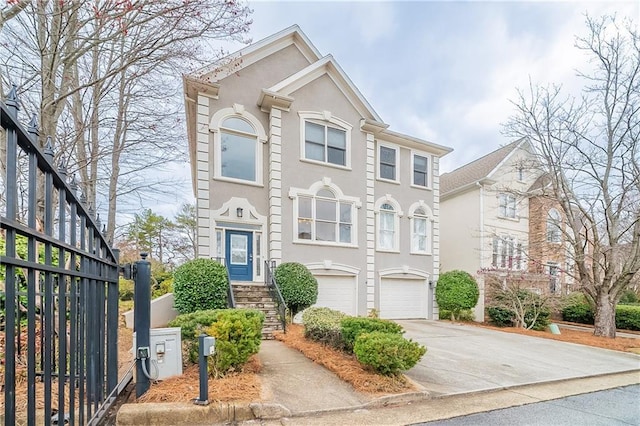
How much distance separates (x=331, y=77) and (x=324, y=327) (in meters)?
9.95

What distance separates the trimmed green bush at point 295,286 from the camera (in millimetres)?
10625

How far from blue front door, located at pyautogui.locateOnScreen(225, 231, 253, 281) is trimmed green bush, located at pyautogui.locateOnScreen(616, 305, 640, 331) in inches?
658

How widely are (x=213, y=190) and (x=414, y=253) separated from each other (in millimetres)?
8875

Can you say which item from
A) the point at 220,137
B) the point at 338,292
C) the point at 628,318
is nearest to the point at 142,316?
the point at 220,137

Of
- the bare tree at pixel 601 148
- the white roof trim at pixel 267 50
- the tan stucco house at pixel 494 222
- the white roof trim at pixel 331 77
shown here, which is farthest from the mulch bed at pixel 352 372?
the tan stucco house at pixel 494 222

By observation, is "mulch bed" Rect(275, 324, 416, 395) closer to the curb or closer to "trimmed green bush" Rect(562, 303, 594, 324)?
the curb

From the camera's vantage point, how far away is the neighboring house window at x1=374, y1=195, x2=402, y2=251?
14500 millimetres

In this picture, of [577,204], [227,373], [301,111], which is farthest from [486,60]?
[227,373]

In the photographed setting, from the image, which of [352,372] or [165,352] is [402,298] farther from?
[165,352]

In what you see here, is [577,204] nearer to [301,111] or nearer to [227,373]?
[301,111]

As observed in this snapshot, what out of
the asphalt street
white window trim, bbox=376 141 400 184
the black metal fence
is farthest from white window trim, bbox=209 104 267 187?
the asphalt street

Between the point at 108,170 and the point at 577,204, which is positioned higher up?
the point at 108,170

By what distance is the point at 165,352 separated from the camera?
483 centimetres

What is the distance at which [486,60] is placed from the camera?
1223 centimetres
